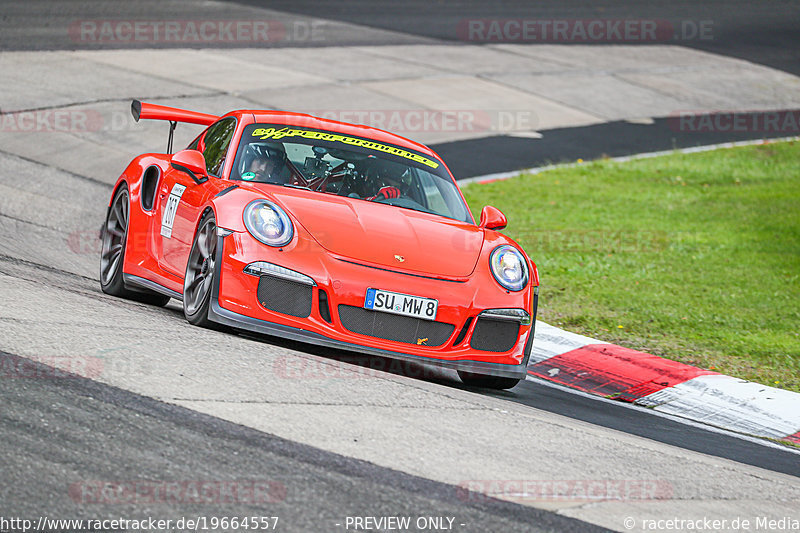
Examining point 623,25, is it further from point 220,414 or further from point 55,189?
point 220,414

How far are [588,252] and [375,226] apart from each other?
5409mm

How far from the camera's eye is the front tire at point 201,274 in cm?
613

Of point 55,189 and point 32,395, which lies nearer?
point 32,395

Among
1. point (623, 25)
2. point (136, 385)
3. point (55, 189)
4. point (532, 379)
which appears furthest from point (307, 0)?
point (136, 385)

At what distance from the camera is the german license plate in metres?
5.93

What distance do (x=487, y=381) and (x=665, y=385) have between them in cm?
140

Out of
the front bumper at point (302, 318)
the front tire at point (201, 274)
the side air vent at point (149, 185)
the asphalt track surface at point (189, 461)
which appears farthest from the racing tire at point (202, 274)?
the asphalt track surface at point (189, 461)

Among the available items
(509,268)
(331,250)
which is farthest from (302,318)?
(509,268)

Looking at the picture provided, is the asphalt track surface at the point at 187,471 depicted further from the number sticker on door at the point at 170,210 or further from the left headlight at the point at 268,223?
the number sticker on door at the point at 170,210

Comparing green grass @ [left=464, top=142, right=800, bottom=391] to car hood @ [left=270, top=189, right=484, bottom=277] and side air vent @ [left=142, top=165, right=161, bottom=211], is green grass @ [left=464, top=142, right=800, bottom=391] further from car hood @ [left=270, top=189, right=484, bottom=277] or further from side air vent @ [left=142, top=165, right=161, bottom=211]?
side air vent @ [left=142, top=165, right=161, bottom=211]

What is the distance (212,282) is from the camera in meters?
6.03

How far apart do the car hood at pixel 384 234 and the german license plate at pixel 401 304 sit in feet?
0.58

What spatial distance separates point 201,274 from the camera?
6367mm

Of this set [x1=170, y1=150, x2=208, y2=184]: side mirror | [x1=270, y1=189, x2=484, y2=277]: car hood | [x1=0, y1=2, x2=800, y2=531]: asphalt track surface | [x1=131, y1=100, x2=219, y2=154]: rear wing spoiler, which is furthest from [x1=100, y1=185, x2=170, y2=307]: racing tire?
[x1=0, y1=2, x2=800, y2=531]: asphalt track surface
